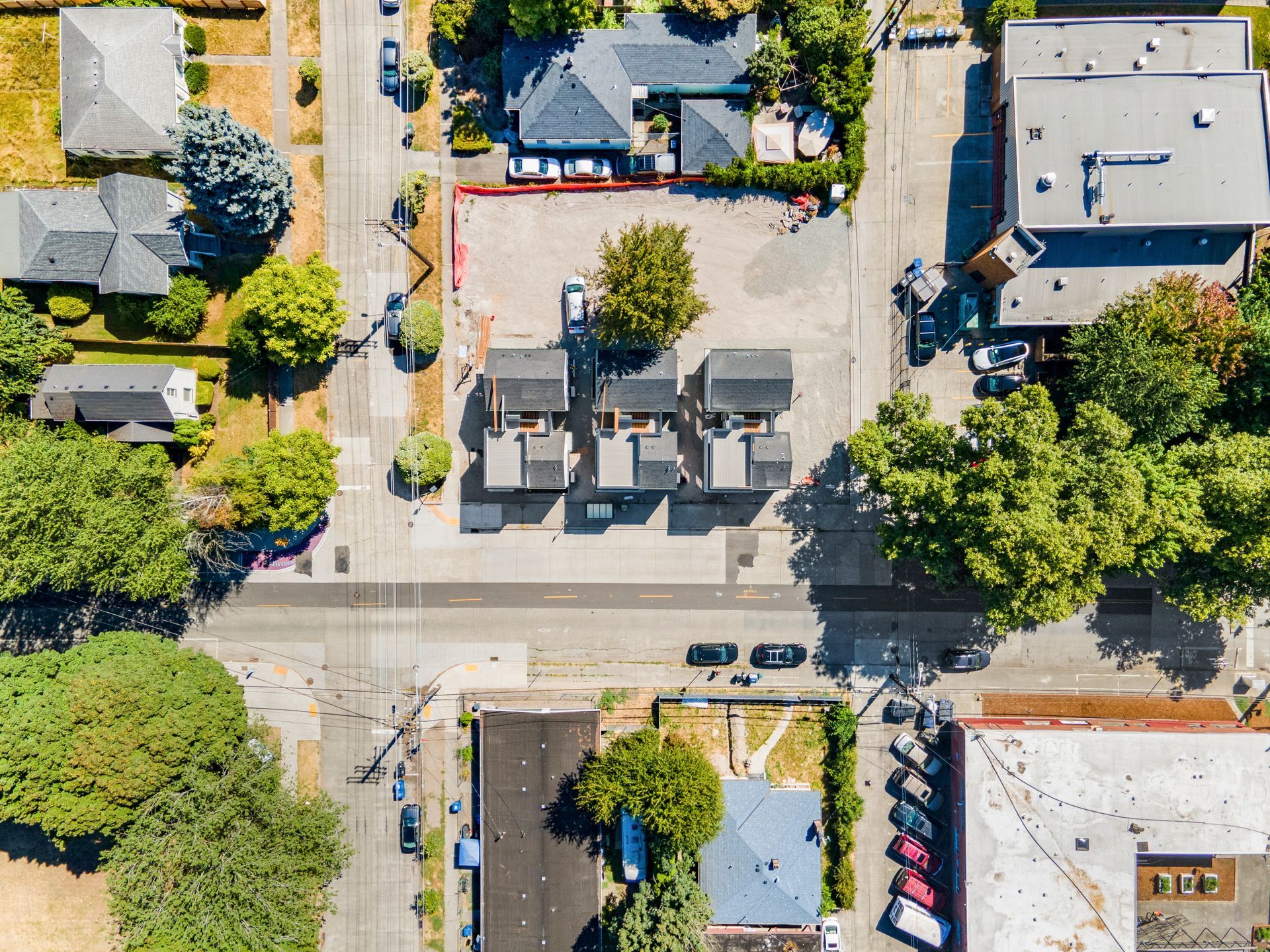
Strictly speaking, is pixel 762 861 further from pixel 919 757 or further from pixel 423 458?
pixel 423 458

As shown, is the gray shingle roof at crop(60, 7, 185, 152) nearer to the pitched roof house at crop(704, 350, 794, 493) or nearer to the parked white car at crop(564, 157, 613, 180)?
the parked white car at crop(564, 157, 613, 180)

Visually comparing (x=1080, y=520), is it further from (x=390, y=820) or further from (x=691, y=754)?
(x=390, y=820)

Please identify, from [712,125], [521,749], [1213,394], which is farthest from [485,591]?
[1213,394]

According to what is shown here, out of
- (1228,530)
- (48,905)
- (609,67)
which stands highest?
(609,67)

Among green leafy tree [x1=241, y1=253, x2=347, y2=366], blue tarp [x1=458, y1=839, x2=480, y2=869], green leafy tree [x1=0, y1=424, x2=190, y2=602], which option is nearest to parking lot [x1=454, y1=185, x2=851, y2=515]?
green leafy tree [x1=241, y1=253, x2=347, y2=366]

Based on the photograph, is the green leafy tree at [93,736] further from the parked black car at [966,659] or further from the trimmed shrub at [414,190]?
the parked black car at [966,659]

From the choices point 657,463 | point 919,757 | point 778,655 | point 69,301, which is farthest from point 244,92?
Answer: point 919,757

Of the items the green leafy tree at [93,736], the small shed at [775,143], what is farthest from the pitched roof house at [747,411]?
the green leafy tree at [93,736]
